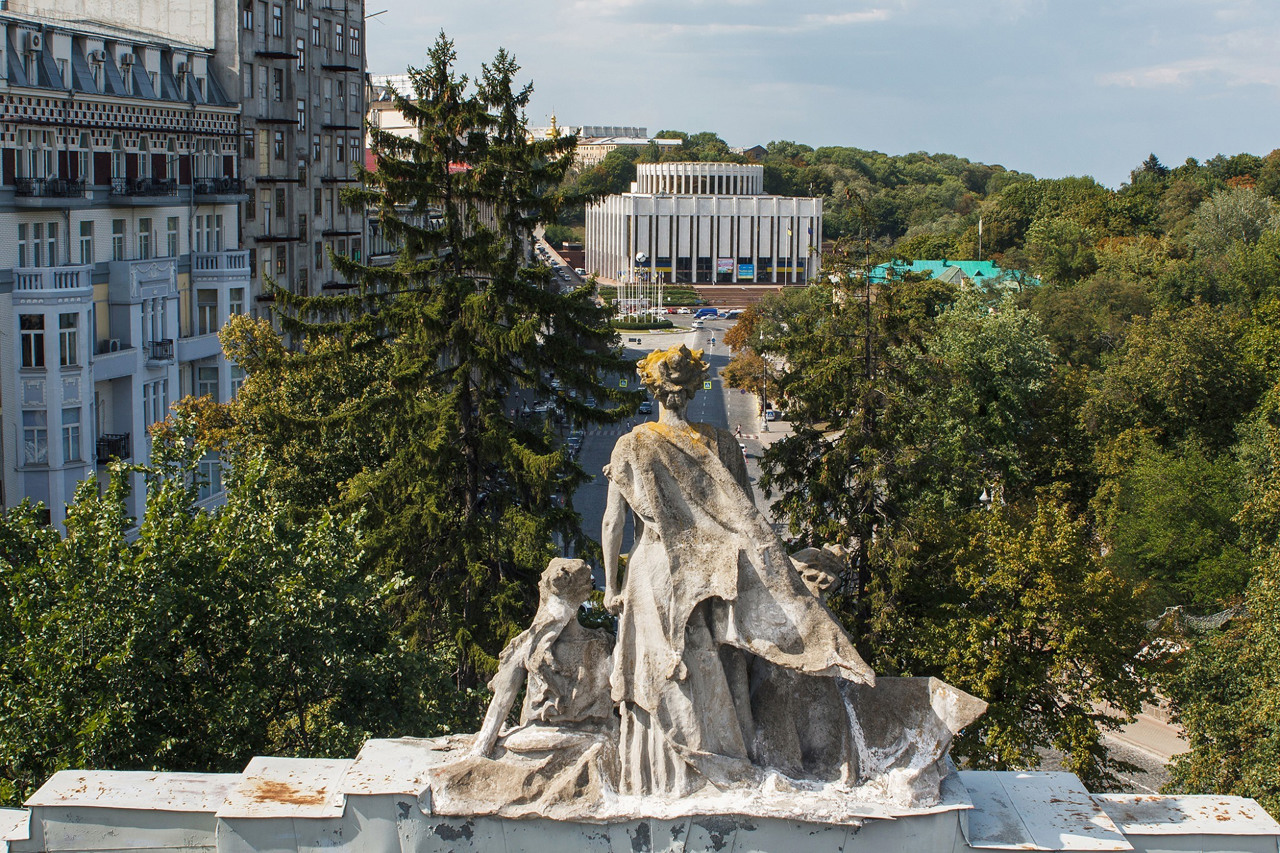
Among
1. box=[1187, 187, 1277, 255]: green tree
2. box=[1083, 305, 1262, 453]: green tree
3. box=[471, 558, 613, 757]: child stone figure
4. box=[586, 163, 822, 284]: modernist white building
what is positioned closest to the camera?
box=[471, 558, 613, 757]: child stone figure

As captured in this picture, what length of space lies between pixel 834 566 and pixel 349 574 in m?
9.83

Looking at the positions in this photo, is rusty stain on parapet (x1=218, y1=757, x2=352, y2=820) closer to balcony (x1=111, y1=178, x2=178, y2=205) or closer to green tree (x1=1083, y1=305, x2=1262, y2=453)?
balcony (x1=111, y1=178, x2=178, y2=205)

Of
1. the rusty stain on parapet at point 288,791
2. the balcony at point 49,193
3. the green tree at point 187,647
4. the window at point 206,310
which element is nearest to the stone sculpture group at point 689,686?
the rusty stain on parapet at point 288,791

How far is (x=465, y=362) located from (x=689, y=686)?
50.3ft

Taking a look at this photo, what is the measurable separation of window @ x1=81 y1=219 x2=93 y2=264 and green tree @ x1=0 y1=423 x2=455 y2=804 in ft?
72.3

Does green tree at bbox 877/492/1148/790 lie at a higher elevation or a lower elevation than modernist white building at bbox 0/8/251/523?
lower

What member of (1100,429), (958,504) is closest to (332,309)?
(958,504)

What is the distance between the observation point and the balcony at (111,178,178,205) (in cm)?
4394

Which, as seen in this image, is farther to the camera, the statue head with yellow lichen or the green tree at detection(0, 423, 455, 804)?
the green tree at detection(0, 423, 455, 804)

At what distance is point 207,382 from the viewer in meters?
48.9

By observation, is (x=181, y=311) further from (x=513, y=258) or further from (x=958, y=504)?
(x=958, y=504)

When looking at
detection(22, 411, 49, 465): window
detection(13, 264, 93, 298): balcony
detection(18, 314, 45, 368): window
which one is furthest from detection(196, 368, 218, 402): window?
detection(18, 314, 45, 368): window

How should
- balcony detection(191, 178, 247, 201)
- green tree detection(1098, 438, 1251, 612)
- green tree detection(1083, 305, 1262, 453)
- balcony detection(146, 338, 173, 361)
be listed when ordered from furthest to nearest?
green tree detection(1083, 305, 1262, 453)
balcony detection(191, 178, 247, 201)
balcony detection(146, 338, 173, 361)
green tree detection(1098, 438, 1251, 612)

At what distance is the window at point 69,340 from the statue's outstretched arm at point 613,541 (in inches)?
1154
